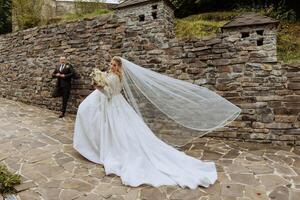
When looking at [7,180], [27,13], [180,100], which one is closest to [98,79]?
[180,100]

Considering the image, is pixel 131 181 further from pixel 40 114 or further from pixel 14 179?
pixel 40 114

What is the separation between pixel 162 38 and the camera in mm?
6418

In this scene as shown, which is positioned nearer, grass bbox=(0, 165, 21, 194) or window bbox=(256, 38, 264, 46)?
grass bbox=(0, 165, 21, 194)

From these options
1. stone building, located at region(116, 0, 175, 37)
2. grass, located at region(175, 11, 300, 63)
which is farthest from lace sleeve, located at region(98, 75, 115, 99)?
grass, located at region(175, 11, 300, 63)

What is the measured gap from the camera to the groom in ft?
25.4

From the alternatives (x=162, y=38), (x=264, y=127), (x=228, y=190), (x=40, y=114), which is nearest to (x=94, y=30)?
(x=162, y=38)

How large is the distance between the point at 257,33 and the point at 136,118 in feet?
8.83

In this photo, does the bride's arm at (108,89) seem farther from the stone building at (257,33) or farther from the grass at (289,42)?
the grass at (289,42)

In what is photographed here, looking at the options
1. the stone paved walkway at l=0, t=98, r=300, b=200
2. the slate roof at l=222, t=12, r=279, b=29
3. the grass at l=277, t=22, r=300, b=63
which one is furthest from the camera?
the grass at l=277, t=22, r=300, b=63

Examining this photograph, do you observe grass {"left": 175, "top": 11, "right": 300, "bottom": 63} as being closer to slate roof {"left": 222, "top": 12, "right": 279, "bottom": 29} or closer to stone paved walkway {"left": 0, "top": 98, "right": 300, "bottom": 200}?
slate roof {"left": 222, "top": 12, "right": 279, "bottom": 29}

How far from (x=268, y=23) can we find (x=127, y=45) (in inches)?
117

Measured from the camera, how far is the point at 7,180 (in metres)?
3.94

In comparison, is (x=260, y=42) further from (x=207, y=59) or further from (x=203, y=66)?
(x=203, y=66)

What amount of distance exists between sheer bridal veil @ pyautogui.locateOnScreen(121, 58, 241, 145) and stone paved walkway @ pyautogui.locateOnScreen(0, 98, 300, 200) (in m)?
0.66
